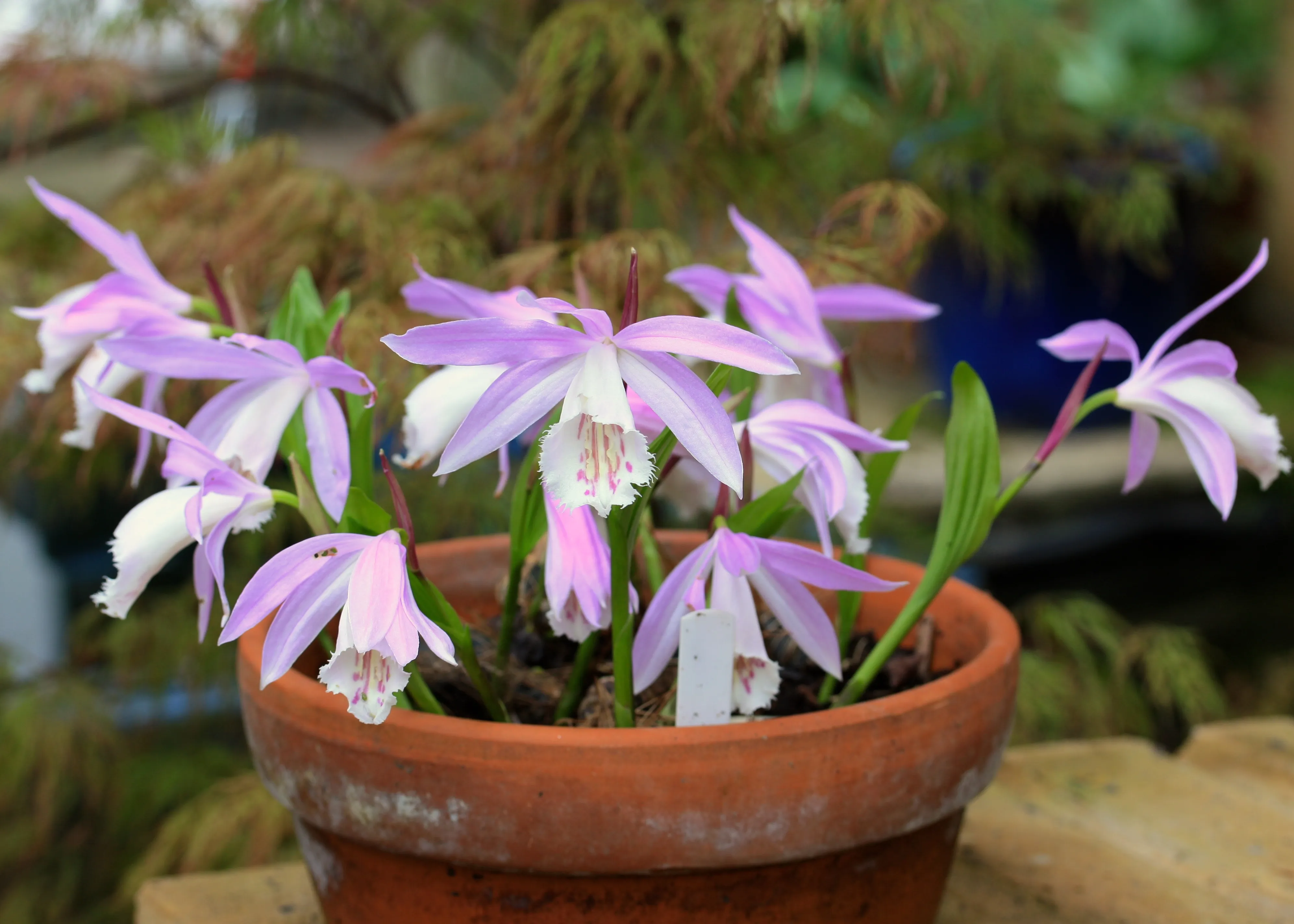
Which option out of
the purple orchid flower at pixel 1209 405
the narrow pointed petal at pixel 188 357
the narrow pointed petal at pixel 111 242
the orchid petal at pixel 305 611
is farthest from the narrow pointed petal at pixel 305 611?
the purple orchid flower at pixel 1209 405

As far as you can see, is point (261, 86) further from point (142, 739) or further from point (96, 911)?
point (96, 911)

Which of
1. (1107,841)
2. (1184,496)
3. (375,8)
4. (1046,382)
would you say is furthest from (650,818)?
(1184,496)

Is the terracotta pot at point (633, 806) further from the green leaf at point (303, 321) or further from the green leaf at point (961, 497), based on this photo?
the green leaf at point (303, 321)

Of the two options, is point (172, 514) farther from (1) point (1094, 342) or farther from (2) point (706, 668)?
(1) point (1094, 342)

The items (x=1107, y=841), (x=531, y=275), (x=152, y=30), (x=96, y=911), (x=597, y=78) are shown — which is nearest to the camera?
(x=1107, y=841)

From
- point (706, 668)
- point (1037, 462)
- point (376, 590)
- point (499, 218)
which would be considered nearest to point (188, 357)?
point (376, 590)

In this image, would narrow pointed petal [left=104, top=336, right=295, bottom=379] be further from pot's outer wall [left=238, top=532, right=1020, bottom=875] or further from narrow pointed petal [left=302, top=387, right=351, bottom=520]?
pot's outer wall [left=238, top=532, right=1020, bottom=875]
